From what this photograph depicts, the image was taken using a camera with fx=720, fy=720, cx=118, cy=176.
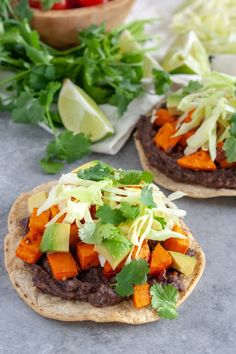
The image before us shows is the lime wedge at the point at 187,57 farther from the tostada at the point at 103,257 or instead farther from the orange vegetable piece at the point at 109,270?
the orange vegetable piece at the point at 109,270

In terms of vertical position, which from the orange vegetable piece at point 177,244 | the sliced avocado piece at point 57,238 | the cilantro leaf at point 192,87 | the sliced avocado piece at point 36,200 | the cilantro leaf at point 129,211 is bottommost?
the orange vegetable piece at point 177,244

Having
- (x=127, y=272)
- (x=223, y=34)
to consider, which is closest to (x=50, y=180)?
(x=127, y=272)

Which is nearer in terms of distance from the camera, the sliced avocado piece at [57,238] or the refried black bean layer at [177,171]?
the sliced avocado piece at [57,238]

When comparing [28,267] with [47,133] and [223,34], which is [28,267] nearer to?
[47,133]

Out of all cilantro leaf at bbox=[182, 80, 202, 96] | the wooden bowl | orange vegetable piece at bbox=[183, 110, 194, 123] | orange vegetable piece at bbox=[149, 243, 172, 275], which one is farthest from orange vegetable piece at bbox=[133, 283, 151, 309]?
the wooden bowl

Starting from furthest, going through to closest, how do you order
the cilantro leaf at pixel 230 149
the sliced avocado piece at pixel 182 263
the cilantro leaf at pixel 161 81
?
the cilantro leaf at pixel 161 81
the cilantro leaf at pixel 230 149
the sliced avocado piece at pixel 182 263

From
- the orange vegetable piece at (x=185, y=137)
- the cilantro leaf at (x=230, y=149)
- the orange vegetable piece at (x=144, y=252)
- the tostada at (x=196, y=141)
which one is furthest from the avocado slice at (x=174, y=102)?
the orange vegetable piece at (x=144, y=252)

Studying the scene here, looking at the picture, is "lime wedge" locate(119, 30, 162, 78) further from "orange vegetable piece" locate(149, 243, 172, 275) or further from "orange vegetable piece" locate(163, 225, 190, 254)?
"orange vegetable piece" locate(149, 243, 172, 275)

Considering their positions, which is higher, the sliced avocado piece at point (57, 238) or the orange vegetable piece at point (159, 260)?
the sliced avocado piece at point (57, 238)
